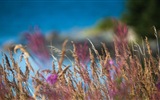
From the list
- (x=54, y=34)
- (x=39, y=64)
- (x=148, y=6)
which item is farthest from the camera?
(x=54, y=34)

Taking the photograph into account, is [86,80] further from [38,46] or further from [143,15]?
[143,15]

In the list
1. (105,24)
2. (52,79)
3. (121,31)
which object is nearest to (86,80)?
(52,79)

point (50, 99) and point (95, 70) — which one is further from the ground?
point (95, 70)

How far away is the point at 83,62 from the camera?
3139 mm

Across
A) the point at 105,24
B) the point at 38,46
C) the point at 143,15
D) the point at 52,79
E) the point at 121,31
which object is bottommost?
the point at 52,79

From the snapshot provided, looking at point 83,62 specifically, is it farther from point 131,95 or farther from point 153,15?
point 153,15

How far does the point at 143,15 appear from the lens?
27.1 m

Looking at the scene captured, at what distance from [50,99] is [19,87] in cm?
20

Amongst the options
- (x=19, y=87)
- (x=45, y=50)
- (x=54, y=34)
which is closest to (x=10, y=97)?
(x=19, y=87)

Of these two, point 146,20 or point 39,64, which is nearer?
point 39,64

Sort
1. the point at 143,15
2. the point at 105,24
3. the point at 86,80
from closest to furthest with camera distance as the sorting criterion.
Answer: the point at 86,80
the point at 143,15
the point at 105,24

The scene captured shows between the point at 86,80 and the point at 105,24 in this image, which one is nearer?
the point at 86,80

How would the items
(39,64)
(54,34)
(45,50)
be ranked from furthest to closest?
(54,34)
(39,64)
(45,50)

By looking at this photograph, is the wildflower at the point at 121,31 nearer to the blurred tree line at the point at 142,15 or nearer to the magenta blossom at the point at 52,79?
the magenta blossom at the point at 52,79
